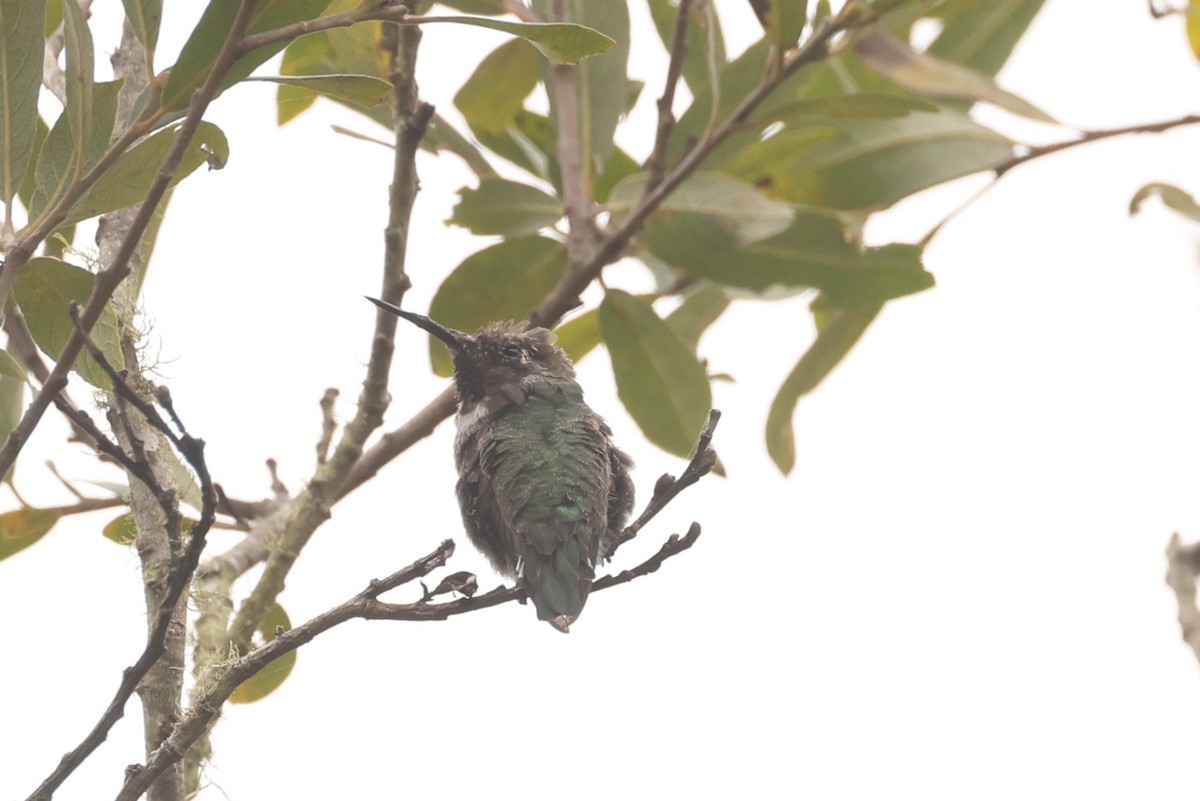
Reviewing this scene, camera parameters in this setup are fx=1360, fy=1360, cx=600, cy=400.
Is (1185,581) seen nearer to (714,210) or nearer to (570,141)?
(714,210)

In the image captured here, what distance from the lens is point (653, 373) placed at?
384 cm

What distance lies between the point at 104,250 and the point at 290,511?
833mm

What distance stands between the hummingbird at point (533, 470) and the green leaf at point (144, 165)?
4.06 feet

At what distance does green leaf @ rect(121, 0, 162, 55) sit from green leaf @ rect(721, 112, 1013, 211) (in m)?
1.87

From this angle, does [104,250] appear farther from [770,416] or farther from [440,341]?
[770,416]

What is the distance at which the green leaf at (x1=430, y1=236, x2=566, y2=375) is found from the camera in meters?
3.97

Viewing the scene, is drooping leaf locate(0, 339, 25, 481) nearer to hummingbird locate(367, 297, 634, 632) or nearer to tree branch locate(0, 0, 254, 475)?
tree branch locate(0, 0, 254, 475)

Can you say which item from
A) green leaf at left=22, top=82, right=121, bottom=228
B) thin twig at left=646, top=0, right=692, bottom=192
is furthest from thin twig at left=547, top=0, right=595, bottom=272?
green leaf at left=22, top=82, right=121, bottom=228

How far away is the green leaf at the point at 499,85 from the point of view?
4.02 metres

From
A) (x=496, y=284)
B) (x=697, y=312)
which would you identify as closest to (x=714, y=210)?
(x=496, y=284)

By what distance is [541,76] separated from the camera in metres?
4.04

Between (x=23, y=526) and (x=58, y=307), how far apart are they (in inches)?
45.0

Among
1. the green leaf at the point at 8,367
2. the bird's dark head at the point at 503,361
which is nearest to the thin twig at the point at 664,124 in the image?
the bird's dark head at the point at 503,361

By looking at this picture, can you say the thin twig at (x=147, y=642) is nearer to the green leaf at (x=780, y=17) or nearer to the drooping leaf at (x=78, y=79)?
the drooping leaf at (x=78, y=79)
